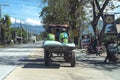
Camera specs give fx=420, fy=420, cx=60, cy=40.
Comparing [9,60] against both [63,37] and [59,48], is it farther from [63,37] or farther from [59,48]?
[59,48]

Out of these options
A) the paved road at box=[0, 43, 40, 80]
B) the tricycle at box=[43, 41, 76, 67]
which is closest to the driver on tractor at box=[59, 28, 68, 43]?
the tricycle at box=[43, 41, 76, 67]

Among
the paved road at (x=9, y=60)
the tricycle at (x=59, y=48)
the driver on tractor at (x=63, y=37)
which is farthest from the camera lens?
the driver on tractor at (x=63, y=37)

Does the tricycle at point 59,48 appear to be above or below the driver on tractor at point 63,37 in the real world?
below

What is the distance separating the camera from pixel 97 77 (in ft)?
65.7

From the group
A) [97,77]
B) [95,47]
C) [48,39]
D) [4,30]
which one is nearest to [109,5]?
[95,47]

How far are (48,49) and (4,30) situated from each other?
286 feet

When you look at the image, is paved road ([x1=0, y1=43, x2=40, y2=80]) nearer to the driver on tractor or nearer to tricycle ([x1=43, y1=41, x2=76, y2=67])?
tricycle ([x1=43, y1=41, x2=76, y2=67])

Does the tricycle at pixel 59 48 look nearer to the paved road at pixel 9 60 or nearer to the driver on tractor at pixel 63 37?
the driver on tractor at pixel 63 37

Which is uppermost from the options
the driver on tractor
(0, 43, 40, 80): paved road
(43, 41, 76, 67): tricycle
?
the driver on tractor

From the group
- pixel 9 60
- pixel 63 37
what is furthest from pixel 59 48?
pixel 9 60

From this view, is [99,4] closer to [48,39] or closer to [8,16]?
[48,39]

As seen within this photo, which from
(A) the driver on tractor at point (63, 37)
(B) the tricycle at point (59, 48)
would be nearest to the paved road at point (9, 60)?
(B) the tricycle at point (59, 48)

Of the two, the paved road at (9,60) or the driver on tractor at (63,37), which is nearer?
the paved road at (9,60)

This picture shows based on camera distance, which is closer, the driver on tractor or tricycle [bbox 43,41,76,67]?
tricycle [bbox 43,41,76,67]
